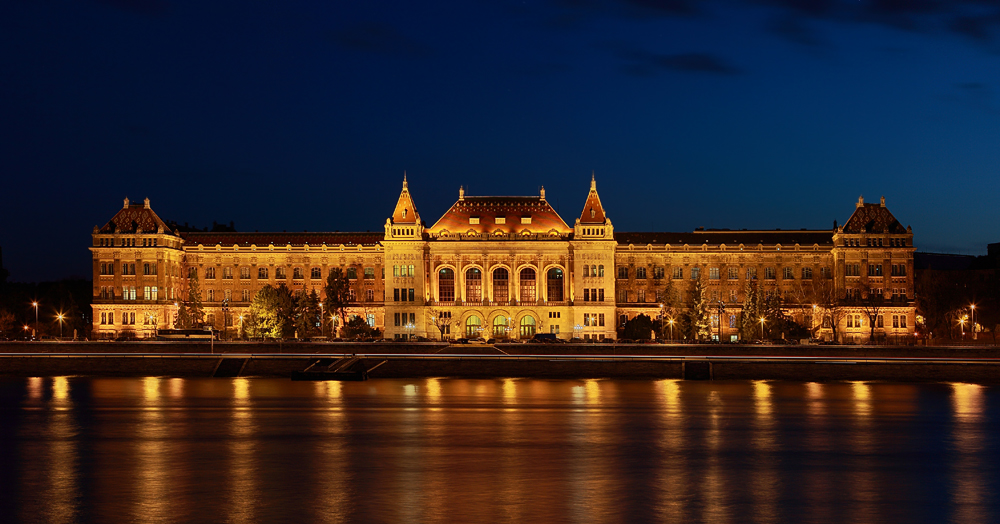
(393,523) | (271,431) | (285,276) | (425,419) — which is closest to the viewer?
(393,523)

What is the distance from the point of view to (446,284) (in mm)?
122250

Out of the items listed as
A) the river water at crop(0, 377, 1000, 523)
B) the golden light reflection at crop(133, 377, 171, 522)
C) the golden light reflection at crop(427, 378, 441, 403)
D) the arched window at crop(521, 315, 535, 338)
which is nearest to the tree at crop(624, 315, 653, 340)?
the arched window at crop(521, 315, 535, 338)

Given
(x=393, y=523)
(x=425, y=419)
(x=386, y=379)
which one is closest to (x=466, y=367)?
(x=386, y=379)

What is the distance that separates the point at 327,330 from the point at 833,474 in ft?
260

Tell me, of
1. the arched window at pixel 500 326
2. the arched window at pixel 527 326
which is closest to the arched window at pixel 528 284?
the arched window at pixel 527 326

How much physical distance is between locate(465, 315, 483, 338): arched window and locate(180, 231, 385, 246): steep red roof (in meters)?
16.3

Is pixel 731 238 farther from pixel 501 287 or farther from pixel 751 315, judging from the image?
pixel 501 287

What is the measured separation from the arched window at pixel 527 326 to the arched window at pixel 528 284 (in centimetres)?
241

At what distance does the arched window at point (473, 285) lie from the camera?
12169 cm

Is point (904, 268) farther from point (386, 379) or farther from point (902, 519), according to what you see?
point (902, 519)

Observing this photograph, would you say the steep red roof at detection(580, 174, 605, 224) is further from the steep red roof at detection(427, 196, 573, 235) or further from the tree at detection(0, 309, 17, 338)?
the tree at detection(0, 309, 17, 338)

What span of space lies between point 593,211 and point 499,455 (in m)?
75.1

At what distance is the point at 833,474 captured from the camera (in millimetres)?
46656

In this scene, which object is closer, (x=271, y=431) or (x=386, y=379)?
(x=271, y=431)
